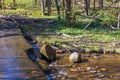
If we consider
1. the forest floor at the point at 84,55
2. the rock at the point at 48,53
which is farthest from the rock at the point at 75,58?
the rock at the point at 48,53

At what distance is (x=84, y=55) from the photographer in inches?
672

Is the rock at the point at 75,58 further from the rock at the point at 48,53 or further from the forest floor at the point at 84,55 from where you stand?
the rock at the point at 48,53

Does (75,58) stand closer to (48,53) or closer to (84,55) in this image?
(48,53)

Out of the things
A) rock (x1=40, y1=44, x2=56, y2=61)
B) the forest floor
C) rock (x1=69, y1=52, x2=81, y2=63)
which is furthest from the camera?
rock (x1=40, y1=44, x2=56, y2=61)

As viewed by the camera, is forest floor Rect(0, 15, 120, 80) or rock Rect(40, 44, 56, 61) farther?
rock Rect(40, 44, 56, 61)

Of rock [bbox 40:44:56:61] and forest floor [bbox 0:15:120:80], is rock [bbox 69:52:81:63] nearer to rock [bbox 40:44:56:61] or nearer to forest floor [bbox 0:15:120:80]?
forest floor [bbox 0:15:120:80]

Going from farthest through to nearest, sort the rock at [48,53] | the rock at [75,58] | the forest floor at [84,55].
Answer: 1. the rock at [48,53]
2. the rock at [75,58]
3. the forest floor at [84,55]

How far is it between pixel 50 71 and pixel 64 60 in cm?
210

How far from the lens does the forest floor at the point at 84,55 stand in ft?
45.0

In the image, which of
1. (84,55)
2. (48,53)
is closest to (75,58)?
(48,53)

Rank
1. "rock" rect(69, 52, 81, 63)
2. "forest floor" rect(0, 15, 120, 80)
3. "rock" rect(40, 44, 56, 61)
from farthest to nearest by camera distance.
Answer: "rock" rect(40, 44, 56, 61), "rock" rect(69, 52, 81, 63), "forest floor" rect(0, 15, 120, 80)

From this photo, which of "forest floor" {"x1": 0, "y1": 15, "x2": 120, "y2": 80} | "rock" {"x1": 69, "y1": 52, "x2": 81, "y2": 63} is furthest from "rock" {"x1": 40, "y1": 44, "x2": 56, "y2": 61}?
"rock" {"x1": 69, "y1": 52, "x2": 81, "y2": 63}

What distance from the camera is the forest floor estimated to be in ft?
45.0

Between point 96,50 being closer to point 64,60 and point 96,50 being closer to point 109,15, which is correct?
point 64,60
